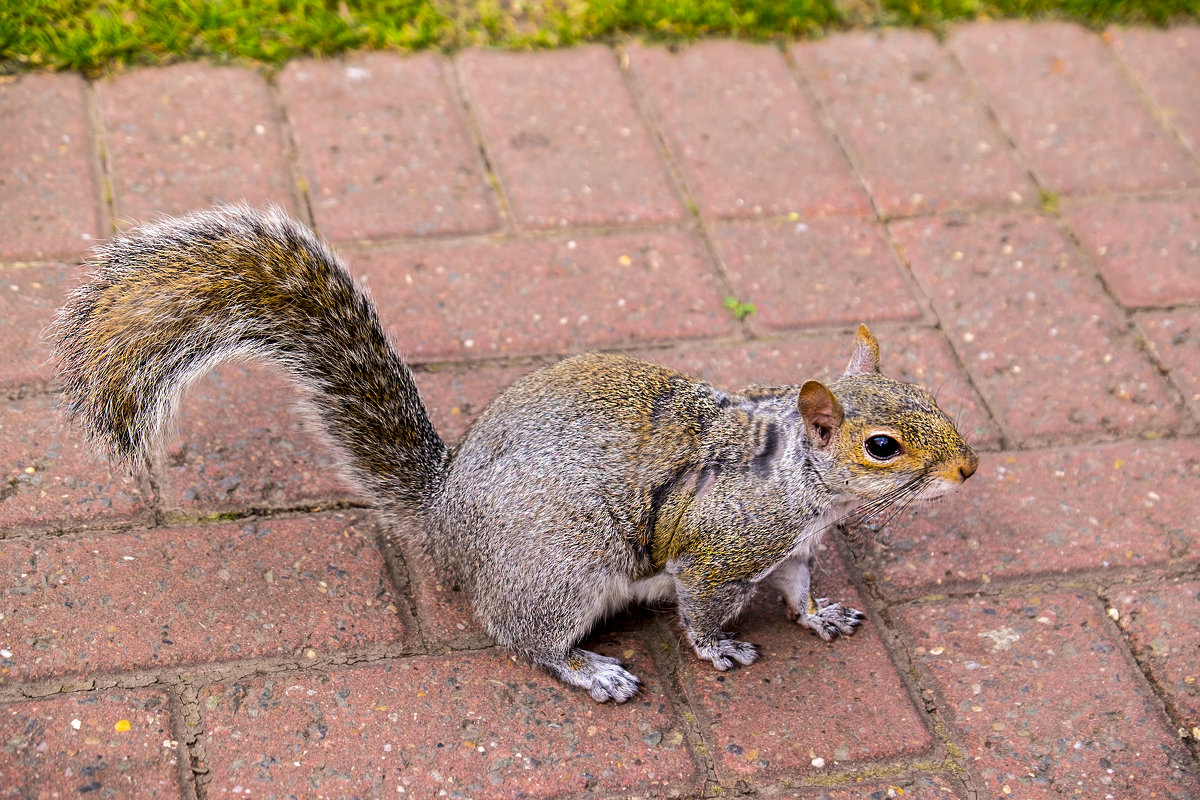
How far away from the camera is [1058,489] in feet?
8.79

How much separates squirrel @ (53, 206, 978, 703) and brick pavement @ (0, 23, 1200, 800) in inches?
6.7

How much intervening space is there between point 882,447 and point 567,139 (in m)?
1.59

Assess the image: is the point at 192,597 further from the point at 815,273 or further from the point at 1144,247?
the point at 1144,247

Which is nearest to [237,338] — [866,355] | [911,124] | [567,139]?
[866,355]

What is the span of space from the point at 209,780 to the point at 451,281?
1.34m

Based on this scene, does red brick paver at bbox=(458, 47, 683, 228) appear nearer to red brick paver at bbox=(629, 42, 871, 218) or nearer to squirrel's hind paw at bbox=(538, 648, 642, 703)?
red brick paver at bbox=(629, 42, 871, 218)

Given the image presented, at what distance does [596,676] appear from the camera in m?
2.23

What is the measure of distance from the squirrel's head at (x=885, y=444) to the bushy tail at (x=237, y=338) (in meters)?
0.73

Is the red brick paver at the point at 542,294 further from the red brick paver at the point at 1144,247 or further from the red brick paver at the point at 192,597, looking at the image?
the red brick paver at the point at 1144,247

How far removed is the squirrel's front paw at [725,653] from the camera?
2.31 m

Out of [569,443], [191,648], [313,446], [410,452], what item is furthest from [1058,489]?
[191,648]

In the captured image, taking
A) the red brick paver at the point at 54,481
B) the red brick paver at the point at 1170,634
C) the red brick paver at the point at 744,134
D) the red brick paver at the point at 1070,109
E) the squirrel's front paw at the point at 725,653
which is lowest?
the red brick paver at the point at 54,481

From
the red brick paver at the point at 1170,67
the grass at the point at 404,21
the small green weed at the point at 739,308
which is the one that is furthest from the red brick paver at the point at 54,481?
the red brick paver at the point at 1170,67

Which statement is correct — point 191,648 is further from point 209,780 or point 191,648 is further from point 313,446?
point 313,446
